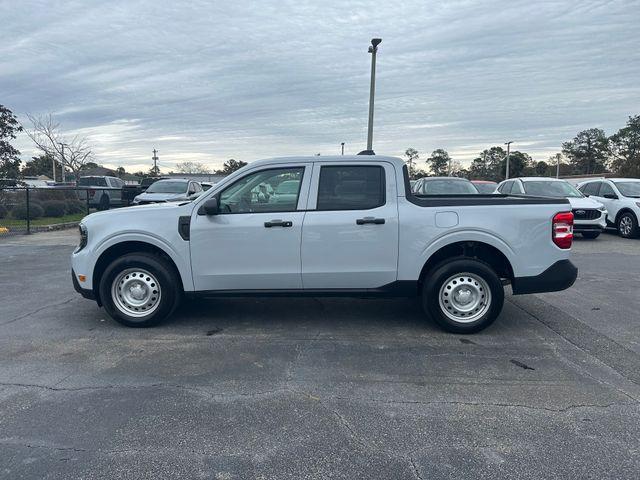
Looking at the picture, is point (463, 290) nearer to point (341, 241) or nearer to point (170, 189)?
point (341, 241)

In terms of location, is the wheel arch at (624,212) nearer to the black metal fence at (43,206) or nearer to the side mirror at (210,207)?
the side mirror at (210,207)

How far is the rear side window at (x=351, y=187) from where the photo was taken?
5336 mm

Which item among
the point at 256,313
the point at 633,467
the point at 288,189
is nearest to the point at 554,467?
the point at 633,467

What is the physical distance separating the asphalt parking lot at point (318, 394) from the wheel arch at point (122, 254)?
56cm

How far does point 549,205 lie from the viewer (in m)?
5.27

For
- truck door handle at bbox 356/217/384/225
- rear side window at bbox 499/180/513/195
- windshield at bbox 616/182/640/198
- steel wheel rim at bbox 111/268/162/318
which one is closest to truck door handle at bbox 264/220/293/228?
truck door handle at bbox 356/217/384/225

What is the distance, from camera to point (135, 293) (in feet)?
18.3

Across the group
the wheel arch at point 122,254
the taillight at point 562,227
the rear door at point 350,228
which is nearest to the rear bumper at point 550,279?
the taillight at point 562,227

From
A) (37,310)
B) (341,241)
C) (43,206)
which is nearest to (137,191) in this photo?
(43,206)

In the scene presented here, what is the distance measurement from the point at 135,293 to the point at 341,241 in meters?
2.49

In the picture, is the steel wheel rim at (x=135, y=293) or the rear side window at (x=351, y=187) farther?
the steel wheel rim at (x=135, y=293)

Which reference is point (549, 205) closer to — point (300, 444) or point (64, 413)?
point (300, 444)

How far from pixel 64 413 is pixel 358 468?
2258mm

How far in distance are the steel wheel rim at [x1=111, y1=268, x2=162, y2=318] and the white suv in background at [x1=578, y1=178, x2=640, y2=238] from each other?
1364 cm
